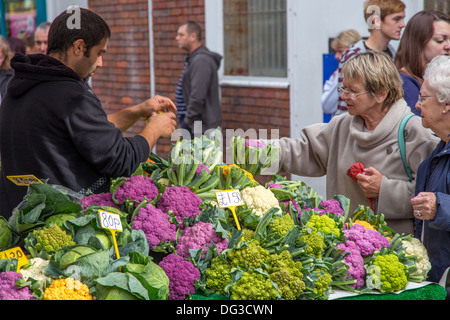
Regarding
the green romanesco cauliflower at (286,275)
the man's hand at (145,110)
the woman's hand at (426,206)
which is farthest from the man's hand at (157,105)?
the woman's hand at (426,206)

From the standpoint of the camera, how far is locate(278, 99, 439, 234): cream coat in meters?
3.25

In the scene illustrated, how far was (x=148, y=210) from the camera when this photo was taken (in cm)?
257

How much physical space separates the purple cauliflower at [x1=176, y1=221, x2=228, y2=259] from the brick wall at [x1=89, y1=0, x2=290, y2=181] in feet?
14.4

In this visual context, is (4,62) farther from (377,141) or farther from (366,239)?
(366,239)

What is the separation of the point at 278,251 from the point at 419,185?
96 cm

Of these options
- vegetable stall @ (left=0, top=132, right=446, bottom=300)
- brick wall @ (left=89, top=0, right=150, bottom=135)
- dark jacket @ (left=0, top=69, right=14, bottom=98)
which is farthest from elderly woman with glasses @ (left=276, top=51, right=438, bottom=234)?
brick wall @ (left=89, top=0, right=150, bottom=135)

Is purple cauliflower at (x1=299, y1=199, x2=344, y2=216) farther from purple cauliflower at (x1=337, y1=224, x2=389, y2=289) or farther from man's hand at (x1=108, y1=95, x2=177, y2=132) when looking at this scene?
man's hand at (x1=108, y1=95, x2=177, y2=132)

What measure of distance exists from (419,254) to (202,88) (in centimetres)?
433

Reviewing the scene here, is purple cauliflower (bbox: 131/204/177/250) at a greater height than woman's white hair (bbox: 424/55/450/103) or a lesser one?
lesser

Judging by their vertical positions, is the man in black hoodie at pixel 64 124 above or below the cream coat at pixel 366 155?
above

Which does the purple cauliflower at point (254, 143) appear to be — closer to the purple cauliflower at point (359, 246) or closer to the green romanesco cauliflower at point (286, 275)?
the purple cauliflower at point (359, 246)

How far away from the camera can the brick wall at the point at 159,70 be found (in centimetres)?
720

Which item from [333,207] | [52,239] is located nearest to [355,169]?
[333,207]

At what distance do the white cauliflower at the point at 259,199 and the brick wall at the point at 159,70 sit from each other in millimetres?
4057
